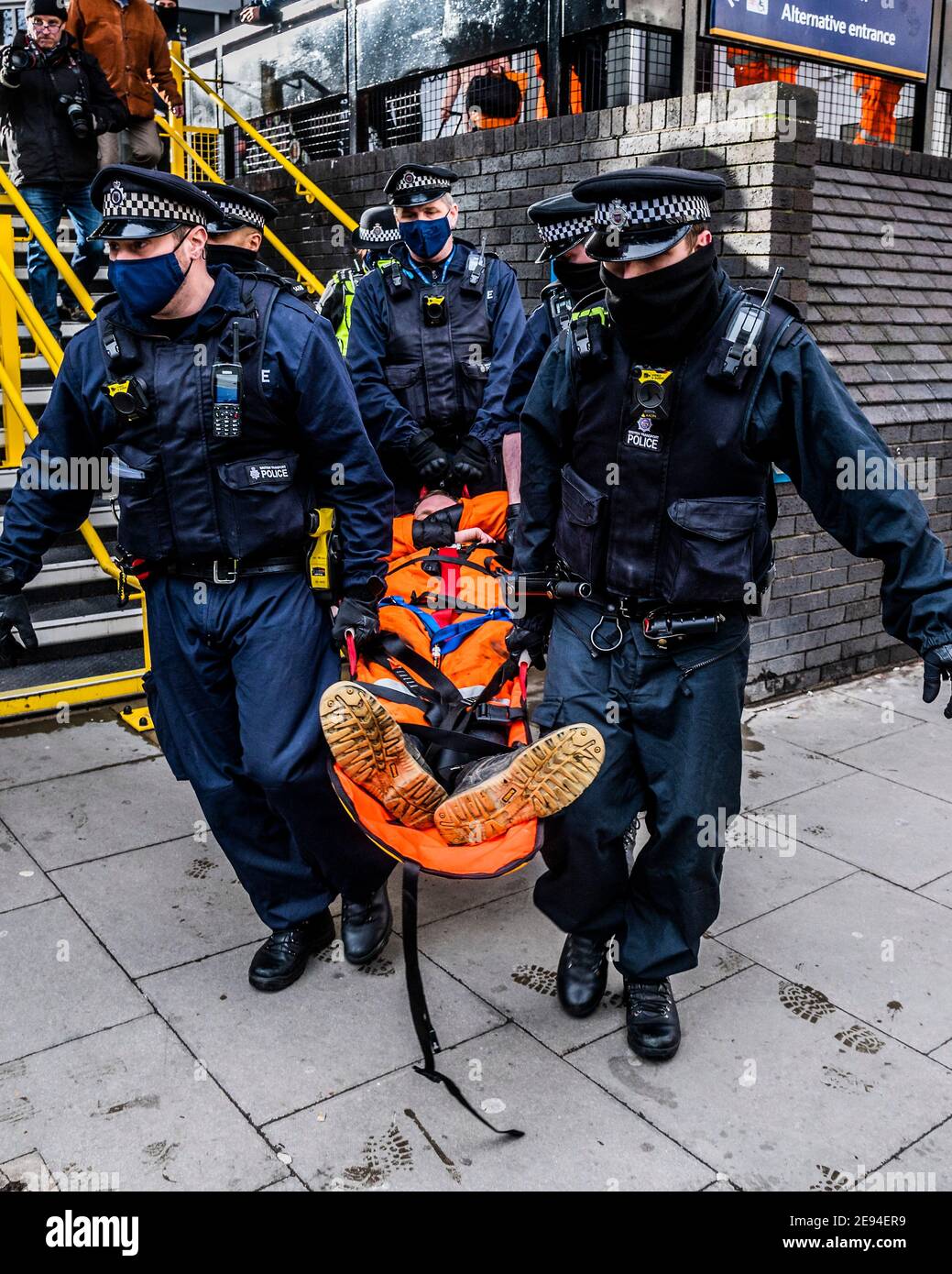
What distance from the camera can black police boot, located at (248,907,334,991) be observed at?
139 inches

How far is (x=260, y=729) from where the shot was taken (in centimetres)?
338

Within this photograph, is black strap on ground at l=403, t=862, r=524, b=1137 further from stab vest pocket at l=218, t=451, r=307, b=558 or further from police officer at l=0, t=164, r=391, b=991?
stab vest pocket at l=218, t=451, r=307, b=558

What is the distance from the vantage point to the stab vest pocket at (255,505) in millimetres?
3324

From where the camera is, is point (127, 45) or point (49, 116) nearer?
point (49, 116)

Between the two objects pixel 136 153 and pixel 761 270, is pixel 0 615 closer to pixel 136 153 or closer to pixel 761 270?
pixel 761 270

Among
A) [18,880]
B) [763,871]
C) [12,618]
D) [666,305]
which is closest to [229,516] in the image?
[12,618]

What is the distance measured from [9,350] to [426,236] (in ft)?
8.78

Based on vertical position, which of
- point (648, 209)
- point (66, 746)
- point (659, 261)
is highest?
point (648, 209)

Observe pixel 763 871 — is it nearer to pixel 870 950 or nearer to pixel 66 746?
pixel 870 950

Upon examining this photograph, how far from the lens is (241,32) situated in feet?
34.7

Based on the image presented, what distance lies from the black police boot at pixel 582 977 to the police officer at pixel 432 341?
7.17 ft

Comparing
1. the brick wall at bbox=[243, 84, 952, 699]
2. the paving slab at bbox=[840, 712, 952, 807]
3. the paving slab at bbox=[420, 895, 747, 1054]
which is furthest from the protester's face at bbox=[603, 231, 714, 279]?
the paving slab at bbox=[840, 712, 952, 807]

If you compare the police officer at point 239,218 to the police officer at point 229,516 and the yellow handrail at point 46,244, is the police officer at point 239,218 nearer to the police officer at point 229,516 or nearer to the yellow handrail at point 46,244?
the police officer at point 229,516
